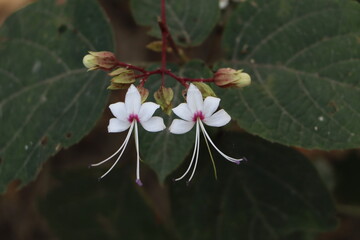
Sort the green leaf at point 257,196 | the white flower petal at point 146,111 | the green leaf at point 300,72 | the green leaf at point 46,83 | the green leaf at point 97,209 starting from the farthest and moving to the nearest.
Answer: the green leaf at point 97,209 < the green leaf at point 257,196 < the green leaf at point 46,83 < the green leaf at point 300,72 < the white flower petal at point 146,111

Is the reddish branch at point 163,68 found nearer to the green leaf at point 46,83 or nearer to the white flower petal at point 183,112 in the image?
the white flower petal at point 183,112

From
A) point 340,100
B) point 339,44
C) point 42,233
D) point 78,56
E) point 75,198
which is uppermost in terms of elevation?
point 78,56

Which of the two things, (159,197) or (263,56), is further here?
(159,197)

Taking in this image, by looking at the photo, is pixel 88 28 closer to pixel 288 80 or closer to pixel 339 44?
pixel 288 80

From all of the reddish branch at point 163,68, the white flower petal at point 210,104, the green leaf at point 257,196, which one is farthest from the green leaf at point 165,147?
the green leaf at point 257,196

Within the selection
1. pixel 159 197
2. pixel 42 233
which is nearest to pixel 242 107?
pixel 159 197

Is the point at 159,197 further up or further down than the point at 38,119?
further down
